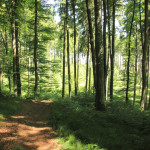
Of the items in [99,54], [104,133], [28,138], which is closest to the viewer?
[28,138]

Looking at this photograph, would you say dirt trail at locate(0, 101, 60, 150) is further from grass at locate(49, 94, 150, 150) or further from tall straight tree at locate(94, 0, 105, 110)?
tall straight tree at locate(94, 0, 105, 110)

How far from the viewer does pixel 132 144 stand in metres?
3.45

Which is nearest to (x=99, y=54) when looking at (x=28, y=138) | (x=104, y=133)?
(x=104, y=133)

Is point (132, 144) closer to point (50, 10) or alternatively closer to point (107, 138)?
point (107, 138)

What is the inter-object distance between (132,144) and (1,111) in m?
5.87

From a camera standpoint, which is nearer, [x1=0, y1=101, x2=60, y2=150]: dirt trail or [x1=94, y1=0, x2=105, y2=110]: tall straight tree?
[x1=0, y1=101, x2=60, y2=150]: dirt trail

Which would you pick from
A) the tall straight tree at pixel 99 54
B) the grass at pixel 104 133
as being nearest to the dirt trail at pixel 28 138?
the grass at pixel 104 133

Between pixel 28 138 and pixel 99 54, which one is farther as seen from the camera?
pixel 99 54

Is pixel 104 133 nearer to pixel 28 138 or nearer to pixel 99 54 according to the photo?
pixel 28 138

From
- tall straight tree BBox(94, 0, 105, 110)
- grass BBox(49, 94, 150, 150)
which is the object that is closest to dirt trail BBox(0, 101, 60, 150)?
grass BBox(49, 94, 150, 150)

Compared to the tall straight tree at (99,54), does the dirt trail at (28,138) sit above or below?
below

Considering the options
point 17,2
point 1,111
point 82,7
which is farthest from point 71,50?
point 1,111

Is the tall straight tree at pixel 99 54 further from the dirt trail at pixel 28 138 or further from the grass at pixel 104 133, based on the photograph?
the dirt trail at pixel 28 138

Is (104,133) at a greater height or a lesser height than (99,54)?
lesser
